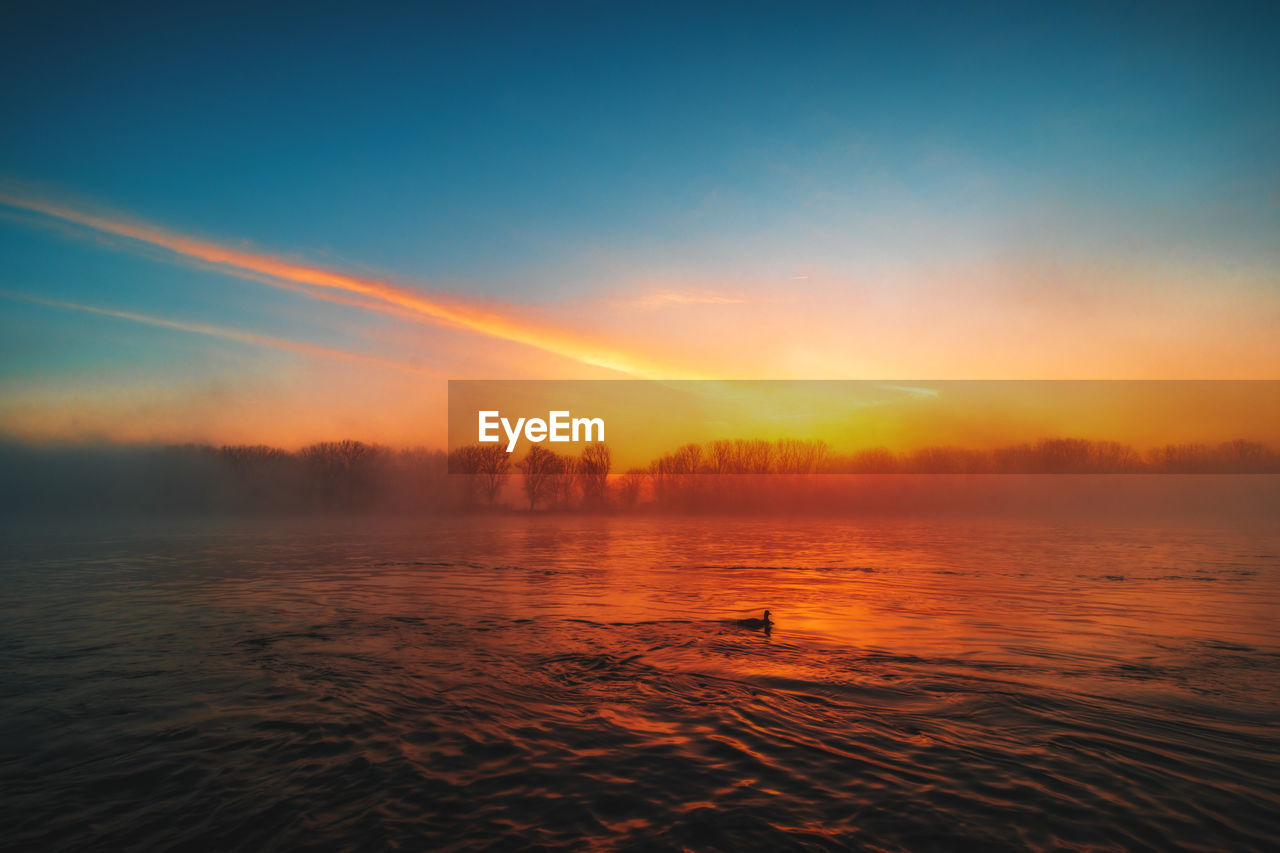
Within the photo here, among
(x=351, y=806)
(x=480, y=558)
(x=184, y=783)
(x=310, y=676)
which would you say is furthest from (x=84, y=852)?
(x=480, y=558)

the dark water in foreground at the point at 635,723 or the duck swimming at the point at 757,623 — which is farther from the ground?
the dark water in foreground at the point at 635,723

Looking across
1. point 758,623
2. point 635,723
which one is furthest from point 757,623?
point 635,723

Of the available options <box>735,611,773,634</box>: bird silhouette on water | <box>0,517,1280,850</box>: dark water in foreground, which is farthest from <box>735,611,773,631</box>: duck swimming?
<box>0,517,1280,850</box>: dark water in foreground

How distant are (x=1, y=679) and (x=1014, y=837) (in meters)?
19.0

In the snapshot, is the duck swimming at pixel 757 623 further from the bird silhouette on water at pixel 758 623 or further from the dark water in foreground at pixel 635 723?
the dark water in foreground at pixel 635 723

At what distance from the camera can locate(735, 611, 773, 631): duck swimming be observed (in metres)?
19.7

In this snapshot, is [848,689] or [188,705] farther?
[848,689]

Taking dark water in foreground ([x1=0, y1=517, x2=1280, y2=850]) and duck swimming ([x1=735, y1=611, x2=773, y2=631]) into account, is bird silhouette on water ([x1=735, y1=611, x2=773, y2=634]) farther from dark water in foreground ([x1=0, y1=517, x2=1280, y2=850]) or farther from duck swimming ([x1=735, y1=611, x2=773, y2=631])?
dark water in foreground ([x1=0, y1=517, x2=1280, y2=850])

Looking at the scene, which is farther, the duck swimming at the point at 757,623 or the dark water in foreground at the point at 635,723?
the duck swimming at the point at 757,623

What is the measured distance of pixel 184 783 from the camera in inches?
353

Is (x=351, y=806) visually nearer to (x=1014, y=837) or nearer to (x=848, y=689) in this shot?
(x=1014, y=837)

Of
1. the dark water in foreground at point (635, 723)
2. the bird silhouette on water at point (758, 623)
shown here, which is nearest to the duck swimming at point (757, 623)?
the bird silhouette on water at point (758, 623)

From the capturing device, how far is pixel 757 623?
67.0ft

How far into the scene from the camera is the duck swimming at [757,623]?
774 inches
